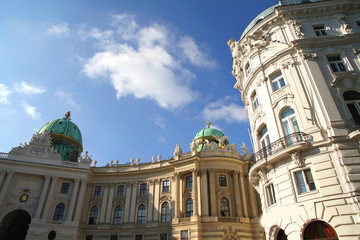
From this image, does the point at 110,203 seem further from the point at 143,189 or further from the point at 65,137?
the point at 65,137

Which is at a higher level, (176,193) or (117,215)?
(176,193)

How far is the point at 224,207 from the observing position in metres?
37.2

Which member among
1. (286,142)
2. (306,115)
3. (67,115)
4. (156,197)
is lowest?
(286,142)

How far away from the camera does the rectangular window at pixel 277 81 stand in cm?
2053

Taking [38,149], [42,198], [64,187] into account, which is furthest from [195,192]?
[38,149]

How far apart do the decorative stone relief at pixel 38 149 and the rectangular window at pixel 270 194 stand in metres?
38.1

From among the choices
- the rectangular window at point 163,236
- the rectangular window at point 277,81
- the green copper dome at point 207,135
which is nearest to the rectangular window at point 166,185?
the rectangular window at point 163,236

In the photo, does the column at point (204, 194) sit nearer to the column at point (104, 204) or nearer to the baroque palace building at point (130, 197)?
the baroque palace building at point (130, 197)

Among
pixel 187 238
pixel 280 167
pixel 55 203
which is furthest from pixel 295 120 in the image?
pixel 55 203

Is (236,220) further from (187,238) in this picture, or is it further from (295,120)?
(295,120)

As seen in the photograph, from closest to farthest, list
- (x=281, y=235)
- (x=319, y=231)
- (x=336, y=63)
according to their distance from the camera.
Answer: (x=319, y=231) → (x=281, y=235) → (x=336, y=63)

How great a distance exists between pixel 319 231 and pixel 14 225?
4785cm

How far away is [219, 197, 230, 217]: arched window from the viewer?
36.5 m

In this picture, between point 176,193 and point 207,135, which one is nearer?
point 176,193
